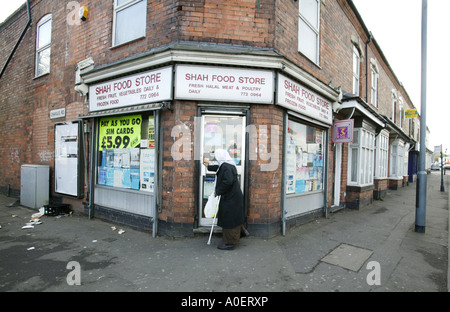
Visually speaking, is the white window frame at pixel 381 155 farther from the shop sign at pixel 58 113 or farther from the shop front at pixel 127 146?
the shop sign at pixel 58 113

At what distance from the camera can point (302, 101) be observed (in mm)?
5355

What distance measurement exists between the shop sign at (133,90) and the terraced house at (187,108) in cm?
3

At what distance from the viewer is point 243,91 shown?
451 centimetres

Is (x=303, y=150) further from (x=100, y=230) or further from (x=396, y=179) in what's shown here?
(x=396, y=179)

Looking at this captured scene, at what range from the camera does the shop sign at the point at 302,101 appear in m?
4.72

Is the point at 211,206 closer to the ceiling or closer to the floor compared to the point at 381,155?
closer to the floor

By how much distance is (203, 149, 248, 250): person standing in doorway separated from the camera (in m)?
3.98

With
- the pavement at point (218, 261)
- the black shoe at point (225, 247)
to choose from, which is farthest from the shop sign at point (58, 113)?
the black shoe at point (225, 247)

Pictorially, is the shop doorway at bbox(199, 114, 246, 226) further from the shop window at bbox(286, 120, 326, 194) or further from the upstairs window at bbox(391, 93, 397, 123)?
the upstairs window at bbox(391, 93, 397, 123)

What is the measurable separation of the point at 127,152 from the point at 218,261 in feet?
11.3

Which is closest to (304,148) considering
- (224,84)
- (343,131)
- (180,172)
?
(343,131)

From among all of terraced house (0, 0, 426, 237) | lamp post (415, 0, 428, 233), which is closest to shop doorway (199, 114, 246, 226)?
terraced house (0, 0, 426, 237)

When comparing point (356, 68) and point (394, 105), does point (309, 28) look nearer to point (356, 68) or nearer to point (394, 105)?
point (356, 68)

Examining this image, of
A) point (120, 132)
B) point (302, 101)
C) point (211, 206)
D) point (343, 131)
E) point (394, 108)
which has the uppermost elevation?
point (394, 108)
